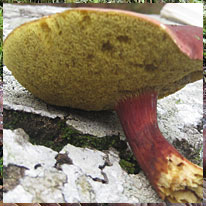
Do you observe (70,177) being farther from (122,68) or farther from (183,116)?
(183,116)

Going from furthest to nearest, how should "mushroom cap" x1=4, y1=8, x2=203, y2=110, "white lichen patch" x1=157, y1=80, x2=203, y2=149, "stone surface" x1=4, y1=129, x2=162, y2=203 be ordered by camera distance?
1. "white lichen patch" x1=157, y1=80, x2=203, y2=149
2. "stone surface" x1=4, y1=129, x2=162, y2=203
3. "mushroom cap" x1=4, y1=8, x2=203, y2=110

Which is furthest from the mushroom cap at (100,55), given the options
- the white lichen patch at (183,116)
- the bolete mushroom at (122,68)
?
the white lichen patch at (183,116)

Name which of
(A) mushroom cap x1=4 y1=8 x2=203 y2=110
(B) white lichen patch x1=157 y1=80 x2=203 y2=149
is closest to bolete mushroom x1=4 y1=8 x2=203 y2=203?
(A) mushroom cap x1=4 y1=8 x2=203 y2=110

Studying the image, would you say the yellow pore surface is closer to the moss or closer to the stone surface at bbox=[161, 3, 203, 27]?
the moss

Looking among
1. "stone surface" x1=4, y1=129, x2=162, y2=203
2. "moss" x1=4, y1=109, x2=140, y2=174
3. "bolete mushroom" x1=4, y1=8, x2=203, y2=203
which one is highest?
"bolete mushroom" x1=4, y1=8, x2=203, y2=203

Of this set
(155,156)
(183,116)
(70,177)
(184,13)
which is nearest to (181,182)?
(155,156)

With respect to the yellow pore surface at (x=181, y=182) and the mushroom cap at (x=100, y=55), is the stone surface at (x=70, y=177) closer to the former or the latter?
the yellow pore surface at (x=181, y=182)
